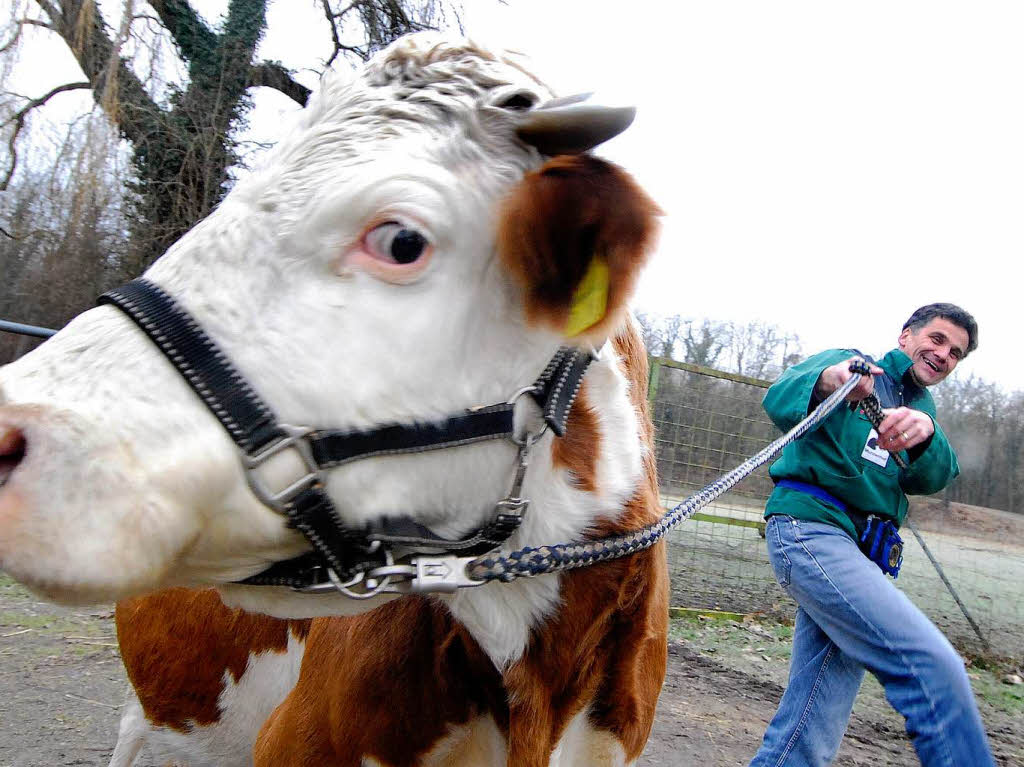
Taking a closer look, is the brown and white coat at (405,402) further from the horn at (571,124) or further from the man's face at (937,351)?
the man's face at (937,351)

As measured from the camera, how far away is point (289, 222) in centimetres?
118

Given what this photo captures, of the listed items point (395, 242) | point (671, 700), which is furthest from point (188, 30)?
point (395, 242)

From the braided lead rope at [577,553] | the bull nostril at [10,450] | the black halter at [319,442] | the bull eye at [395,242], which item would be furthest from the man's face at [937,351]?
the bull nostril at [10,450]

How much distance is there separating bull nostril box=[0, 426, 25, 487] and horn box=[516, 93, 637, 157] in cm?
89

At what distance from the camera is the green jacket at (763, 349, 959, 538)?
271 centimetres

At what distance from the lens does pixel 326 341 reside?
44.9 inches

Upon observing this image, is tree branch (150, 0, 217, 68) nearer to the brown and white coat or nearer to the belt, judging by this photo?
the belt

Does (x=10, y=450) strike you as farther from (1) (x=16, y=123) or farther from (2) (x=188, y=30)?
(2) (x=188, y=30)

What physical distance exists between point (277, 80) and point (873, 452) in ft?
27.8

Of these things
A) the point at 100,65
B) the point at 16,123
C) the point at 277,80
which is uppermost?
the point at 277,80

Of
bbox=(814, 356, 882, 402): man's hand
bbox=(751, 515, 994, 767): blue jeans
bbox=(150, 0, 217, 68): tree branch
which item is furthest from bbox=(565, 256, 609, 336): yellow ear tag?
bbox=(150, 0, 217, 68): tree branch

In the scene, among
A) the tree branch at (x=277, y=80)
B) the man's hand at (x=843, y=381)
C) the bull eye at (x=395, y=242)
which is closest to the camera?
the bull eye at (x=395, y=242)

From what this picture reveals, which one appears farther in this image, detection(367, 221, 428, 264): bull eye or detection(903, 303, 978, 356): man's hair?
detection(903, 303, 978, 356): man's hair

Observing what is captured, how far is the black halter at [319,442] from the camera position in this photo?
3.56ft
